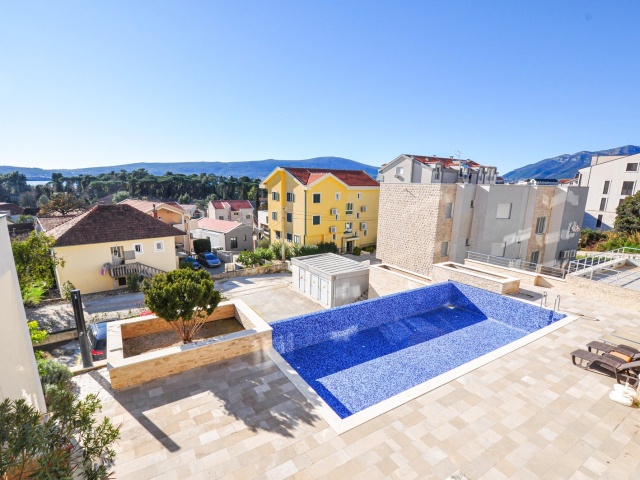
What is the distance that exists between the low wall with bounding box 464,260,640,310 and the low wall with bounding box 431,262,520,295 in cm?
133

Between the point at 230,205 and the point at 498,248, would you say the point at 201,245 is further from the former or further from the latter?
the point at 498,248

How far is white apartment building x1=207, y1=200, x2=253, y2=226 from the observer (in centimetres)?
5312

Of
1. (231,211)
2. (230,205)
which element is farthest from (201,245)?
(230,205)

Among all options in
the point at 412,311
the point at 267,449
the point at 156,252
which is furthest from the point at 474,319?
the point at 156,252

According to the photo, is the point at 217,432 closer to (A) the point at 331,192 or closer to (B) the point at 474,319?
(B) the point at 474,319

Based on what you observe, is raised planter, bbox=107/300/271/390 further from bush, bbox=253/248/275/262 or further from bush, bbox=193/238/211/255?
bush, bbox=193/238/211/255

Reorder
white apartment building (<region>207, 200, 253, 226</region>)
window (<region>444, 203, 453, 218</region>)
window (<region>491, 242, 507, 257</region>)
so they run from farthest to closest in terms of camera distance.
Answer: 1. white apartment building (<region>207, 200, 253, 226</region>)
2. window (<region>491, 242, 507, 257</region>)
3. window (<region>444, 203, 453, 218</region>)

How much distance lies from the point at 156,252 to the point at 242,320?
639 inches

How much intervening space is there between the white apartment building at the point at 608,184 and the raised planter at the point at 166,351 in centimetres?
5150

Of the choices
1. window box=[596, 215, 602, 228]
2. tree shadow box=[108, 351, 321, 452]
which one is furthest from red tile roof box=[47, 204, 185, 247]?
window box=[596, 215, 602, 228]

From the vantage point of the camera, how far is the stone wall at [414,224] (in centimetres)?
2117

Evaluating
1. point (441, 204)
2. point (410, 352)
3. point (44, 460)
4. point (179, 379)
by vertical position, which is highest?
point (441, 204)

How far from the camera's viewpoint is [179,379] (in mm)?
8227

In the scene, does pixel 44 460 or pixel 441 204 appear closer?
pixel 44 460
